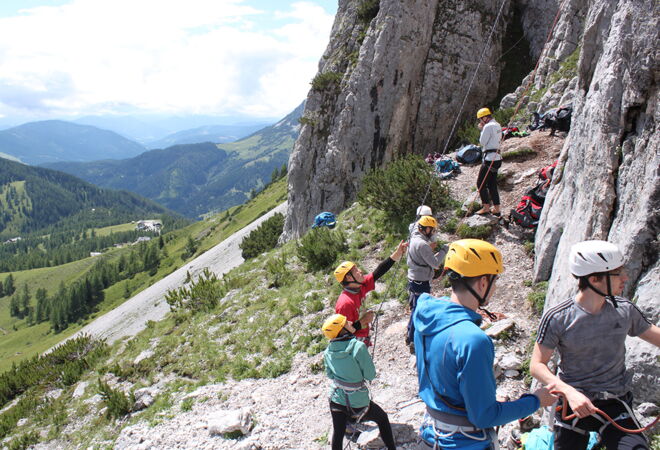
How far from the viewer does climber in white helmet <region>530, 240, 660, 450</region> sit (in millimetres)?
3594

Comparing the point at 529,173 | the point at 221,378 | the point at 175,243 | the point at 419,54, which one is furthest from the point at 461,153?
the point at 175,243

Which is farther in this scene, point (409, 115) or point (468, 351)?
point (409, 115)

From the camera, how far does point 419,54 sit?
26.3m

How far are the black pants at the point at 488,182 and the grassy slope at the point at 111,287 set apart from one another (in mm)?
74116

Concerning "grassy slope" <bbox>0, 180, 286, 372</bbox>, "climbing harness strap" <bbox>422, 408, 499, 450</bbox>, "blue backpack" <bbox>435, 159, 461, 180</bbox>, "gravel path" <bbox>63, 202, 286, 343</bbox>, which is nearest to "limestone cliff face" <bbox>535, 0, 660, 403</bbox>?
"climbing harness strap" <bbox>422, 408, 499, 450</bbox>

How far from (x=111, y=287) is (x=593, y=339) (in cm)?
13744

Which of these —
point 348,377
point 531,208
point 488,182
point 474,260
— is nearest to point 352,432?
point 348,377

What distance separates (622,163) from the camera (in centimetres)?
578

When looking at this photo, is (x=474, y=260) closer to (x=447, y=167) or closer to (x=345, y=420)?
(x=345, y=420)

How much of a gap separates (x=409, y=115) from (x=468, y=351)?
25650 millimetres

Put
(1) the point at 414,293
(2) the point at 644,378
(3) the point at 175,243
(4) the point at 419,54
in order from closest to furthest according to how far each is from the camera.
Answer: (2) the point at 644,378 < (1) the point at 414,293 < (4) the point at 419,54 < (3) the point at 175,243

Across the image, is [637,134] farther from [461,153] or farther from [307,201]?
[307,201]

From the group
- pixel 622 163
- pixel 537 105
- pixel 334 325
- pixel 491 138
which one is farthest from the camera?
pixel 537 105

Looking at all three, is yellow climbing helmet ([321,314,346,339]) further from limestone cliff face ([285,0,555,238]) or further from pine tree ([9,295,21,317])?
pine tree ([9,295,21,317])
